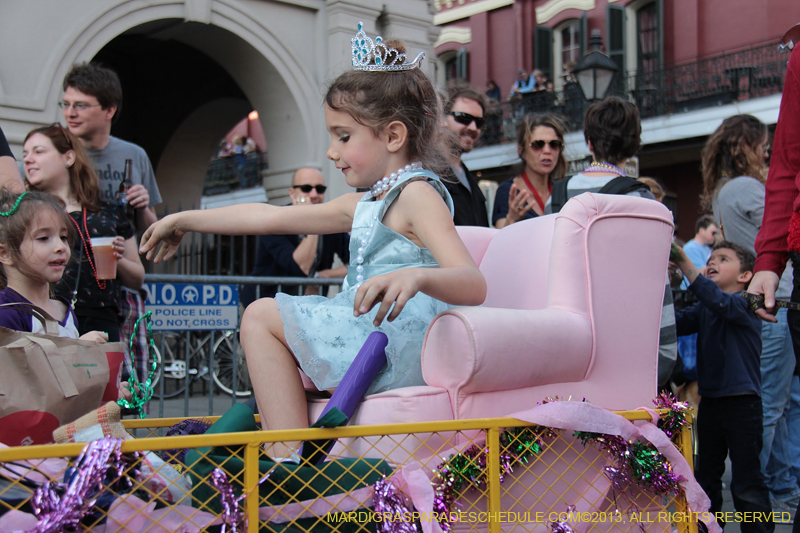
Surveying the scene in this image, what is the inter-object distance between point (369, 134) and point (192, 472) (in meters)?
1.11

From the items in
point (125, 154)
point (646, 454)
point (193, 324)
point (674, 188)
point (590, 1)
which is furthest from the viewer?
point (590, 1)

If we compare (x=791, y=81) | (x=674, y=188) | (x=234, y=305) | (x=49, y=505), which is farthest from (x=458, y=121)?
(x=674, y=188)

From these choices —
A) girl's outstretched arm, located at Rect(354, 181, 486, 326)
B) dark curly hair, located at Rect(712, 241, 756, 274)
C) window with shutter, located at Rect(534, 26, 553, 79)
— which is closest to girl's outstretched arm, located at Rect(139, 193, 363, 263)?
girl's outstretched arm, located at Rect(354, 181, 486, 326)

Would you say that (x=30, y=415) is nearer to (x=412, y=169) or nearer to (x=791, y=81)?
(x=412, y=169)

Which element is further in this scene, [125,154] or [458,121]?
[458,121]

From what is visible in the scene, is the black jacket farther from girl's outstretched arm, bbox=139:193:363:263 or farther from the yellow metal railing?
the yellow metal railing

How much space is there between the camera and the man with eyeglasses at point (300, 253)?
4875 mm

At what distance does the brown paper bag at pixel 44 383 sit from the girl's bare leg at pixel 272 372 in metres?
0.37

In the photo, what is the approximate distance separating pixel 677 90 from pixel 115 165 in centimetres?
1390

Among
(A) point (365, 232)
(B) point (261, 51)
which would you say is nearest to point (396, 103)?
(A) point (365, 232)

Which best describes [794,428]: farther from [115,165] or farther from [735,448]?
[115,165]

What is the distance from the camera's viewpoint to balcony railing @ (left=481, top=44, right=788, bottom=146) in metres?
13.5

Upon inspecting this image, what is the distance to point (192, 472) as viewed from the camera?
138 cm

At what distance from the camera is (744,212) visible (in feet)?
11.8
